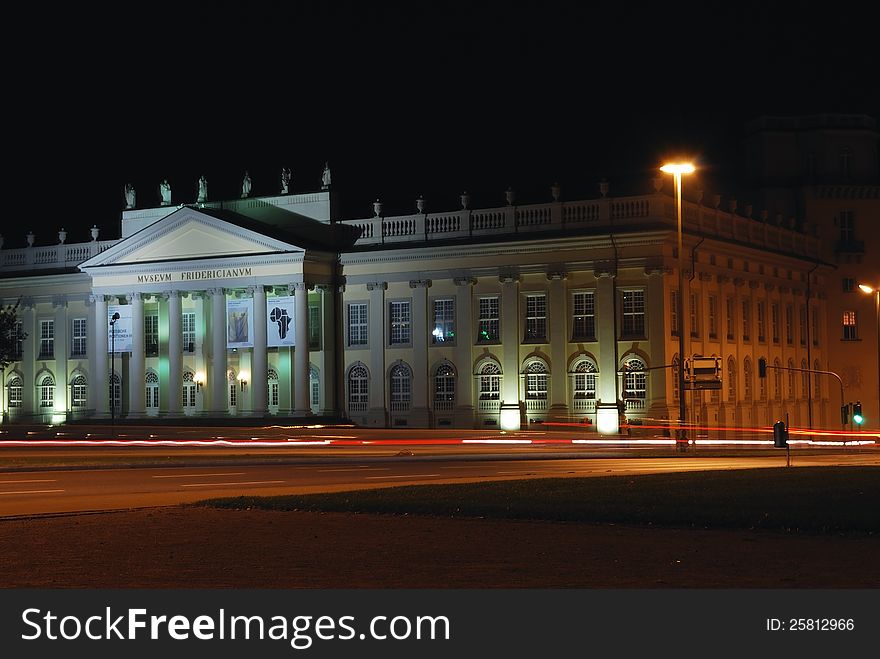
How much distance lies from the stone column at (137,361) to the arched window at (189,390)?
2411 millimetres

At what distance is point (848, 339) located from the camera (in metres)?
100

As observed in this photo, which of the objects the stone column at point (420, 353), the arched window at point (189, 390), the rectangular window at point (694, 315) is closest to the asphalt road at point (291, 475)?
the rectangular window at point (694, 315)

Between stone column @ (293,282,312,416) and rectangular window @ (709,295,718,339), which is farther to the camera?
stone column @ (293,282,312,416)

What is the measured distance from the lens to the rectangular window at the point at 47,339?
325 feet

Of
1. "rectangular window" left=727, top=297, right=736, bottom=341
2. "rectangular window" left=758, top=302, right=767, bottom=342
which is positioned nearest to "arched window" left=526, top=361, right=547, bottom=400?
"rectangular window" left=727, top=297, right=736, bottom=341

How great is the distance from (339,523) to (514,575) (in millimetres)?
6873

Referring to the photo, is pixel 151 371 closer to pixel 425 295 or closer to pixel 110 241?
pixel 110 241

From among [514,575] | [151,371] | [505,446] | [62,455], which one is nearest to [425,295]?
[151,371]

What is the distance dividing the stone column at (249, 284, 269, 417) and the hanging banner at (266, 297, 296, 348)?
352mm

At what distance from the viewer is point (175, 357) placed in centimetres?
8962

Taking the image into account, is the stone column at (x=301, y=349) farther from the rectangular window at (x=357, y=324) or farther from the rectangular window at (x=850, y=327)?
the rectangular window at (x=850, y=327)

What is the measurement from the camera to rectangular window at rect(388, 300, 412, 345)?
86.6m

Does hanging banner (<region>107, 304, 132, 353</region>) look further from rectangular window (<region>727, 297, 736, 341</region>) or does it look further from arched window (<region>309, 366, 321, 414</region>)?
rectangular window (<region>727, 297, 736, 341</region>)

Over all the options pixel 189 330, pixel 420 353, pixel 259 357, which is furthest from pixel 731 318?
pixel 189 330
